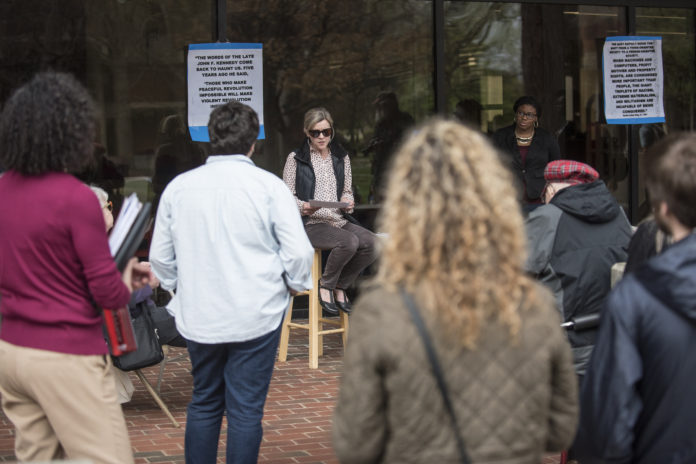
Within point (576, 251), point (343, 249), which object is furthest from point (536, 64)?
point (576, 251)

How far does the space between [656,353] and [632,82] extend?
6916 millimetres

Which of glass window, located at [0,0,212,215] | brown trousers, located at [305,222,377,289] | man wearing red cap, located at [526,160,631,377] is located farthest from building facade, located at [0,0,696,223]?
man wearing red cap, located at [526,160,631,377]

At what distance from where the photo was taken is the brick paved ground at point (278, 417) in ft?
17.8

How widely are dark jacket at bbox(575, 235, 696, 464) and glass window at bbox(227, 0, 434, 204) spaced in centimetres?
646

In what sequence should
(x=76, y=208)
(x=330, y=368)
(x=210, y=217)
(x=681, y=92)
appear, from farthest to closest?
(x=681, y=92)
(x=330, y=368)
(x=210, y=217)
(x=76, y=208)

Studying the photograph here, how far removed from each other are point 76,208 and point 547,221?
2311 millimetres

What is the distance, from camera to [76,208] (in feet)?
10.6

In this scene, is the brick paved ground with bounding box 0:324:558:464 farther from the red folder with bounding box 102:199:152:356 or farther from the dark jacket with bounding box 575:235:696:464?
the dark jacket with bounding box 575:235:696:464

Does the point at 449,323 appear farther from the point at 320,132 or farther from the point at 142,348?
the point at 320,132

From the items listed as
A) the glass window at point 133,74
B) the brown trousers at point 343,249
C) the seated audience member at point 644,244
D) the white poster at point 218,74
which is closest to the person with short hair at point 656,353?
the seated audience member at point 644,244

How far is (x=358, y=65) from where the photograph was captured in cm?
923

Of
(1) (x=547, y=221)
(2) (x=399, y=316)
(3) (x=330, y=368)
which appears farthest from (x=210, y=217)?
(3) (x=330, y=368)

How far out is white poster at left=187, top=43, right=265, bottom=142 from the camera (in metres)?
7.85

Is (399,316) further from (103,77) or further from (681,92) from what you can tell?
(681,92)
